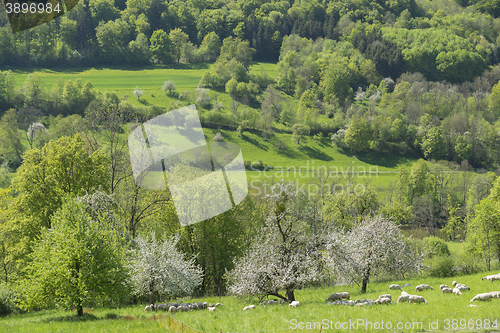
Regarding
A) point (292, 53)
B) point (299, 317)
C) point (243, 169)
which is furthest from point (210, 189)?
point (292, 53)

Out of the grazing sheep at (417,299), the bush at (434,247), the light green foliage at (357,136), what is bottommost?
the bush at (434,247)

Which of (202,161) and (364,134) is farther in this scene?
(364,134)

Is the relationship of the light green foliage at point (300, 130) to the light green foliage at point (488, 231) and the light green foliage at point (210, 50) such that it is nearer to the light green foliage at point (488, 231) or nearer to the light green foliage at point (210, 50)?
the light green foliage at point (488, 231)

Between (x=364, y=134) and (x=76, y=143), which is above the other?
(x=76, y=143)

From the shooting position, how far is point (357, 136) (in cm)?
12138

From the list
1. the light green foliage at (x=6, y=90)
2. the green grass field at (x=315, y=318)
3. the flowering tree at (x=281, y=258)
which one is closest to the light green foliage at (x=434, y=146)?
the green grass field at (x=315, y=318)

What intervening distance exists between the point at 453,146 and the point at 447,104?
28.9m

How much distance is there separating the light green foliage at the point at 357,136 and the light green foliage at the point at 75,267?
104 m

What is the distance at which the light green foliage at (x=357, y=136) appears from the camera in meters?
121

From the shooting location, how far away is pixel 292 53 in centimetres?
18112

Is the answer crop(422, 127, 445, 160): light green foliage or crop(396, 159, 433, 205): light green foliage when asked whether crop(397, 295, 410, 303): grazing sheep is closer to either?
crop(396, 159, 433, 205): light green foliage

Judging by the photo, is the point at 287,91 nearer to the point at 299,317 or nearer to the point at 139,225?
the point at 139,225

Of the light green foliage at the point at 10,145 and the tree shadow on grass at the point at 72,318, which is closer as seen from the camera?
the tree shadow on grass at the point at 72,318

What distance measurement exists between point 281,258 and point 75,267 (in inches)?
479
